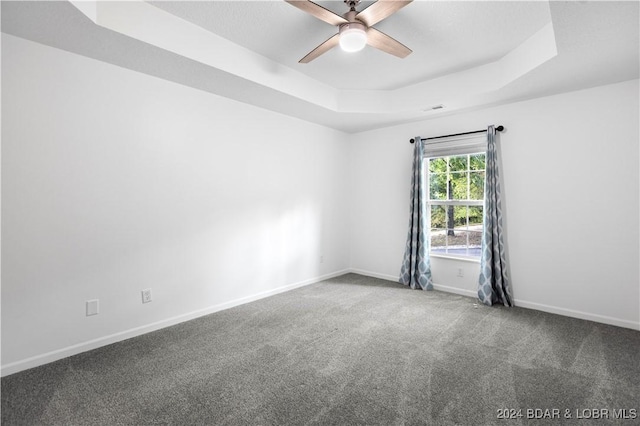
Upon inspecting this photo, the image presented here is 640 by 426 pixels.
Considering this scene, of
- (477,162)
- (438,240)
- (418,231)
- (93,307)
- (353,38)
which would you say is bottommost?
(93,307)

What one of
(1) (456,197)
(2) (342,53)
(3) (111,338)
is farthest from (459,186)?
(3) (111,338)

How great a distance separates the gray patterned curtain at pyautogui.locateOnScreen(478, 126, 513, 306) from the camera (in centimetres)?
368

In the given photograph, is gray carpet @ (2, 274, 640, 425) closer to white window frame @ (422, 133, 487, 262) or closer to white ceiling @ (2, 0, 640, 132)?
white window frame @ (422, 133, 487, 262)

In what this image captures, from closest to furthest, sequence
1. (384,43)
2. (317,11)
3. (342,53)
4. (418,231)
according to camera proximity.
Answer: (317,11) → (384,43) → (342,53) → (418,231)

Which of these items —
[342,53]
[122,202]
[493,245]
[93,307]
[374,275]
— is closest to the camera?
[93,307]

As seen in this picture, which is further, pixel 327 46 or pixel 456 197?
pixel 456 197

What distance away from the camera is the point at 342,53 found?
3.09m

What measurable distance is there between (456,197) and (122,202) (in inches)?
153

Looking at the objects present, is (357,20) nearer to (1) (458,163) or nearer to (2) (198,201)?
(2) (198,201)

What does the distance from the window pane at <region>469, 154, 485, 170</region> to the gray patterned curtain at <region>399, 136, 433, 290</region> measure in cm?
62

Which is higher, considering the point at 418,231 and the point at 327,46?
the point at 327,46

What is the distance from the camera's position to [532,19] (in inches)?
97.9

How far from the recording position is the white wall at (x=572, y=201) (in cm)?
305

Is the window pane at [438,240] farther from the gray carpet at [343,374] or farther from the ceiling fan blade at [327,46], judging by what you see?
the ceiling fan blade at [327,46]
